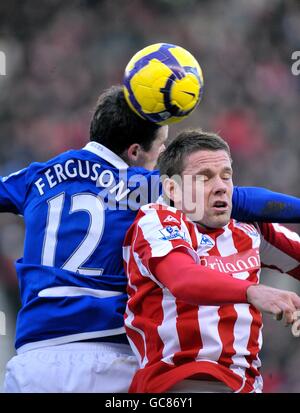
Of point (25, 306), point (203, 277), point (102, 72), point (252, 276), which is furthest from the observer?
point (102, 72)

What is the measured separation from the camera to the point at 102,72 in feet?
26.4

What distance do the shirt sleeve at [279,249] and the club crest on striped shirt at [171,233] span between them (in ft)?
1.91

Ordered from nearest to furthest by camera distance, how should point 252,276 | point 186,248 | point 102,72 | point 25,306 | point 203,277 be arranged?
point 203,277
point 186,248
point 252,276
point 25,306
point 102,72

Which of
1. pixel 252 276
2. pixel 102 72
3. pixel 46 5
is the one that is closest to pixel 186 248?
pixel 252 276

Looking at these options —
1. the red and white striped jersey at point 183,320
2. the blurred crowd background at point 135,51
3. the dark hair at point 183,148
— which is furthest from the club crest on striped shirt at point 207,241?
the blurred crowd background at point 135,51

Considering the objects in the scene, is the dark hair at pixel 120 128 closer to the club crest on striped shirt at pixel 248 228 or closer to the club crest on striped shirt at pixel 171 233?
the club crest on striped shirt at pixel 248 228

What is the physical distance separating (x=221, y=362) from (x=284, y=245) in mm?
705

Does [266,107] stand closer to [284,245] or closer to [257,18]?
[257,18]

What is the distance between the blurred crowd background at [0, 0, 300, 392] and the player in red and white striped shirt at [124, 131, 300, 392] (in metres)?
4.18

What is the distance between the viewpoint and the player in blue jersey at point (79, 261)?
130 inches

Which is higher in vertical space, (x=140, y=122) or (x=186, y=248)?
(x=140, y=122)

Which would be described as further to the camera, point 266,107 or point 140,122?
point 266,107

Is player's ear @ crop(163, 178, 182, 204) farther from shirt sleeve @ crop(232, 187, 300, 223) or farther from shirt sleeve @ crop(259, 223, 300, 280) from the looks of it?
shirt sleeve @ crop(259, 223, 300, 280)

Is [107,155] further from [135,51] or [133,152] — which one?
[135,51]
